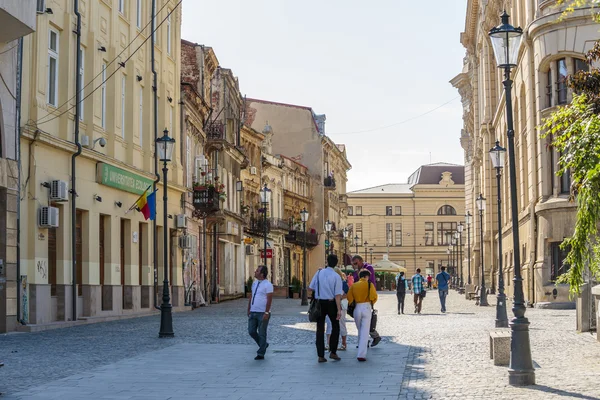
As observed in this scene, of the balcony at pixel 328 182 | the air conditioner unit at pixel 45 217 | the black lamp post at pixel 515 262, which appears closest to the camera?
the black lamp post at pixel 515 262

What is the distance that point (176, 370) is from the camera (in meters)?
14.0

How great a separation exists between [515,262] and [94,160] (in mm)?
17674

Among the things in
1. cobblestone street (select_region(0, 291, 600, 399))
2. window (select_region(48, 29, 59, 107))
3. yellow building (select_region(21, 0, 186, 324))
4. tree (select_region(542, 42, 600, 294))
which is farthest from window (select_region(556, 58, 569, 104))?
tree (select_region(542, 42, 600, 294))

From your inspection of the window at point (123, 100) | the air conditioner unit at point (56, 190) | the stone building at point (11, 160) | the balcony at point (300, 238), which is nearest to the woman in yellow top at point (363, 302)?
the stone building at point (11, 160)

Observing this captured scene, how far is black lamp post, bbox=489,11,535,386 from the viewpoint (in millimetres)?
11947

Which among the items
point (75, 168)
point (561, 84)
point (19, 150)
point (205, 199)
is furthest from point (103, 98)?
point (561, 84)

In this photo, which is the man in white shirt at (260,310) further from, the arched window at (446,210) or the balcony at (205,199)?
the arched window at (446,210)

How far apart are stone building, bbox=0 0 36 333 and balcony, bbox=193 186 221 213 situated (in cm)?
1901

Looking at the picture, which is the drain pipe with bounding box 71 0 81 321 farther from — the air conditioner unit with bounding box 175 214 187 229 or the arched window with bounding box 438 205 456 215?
the arched window with bounding box 438 205 456 215

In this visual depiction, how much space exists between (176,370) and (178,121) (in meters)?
25.3

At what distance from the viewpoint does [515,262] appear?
1295 cm

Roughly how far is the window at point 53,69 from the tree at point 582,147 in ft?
49.0

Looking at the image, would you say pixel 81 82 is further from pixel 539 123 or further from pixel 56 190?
pixel 539 123

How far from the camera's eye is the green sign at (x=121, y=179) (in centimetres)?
2861
